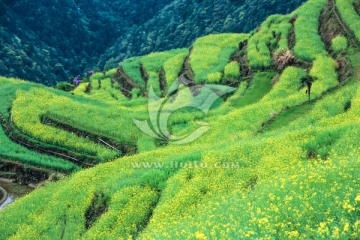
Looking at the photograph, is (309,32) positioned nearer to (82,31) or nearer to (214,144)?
(214,144)

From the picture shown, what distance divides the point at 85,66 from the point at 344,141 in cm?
17116

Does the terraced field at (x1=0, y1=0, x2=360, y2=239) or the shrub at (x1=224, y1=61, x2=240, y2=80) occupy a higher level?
the terraced field at (x1=0, y1=0, x2=360, y2=239)

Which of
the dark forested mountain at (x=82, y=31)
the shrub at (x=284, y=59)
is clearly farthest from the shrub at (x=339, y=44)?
the dark forested mountain at (x=82, y=31)

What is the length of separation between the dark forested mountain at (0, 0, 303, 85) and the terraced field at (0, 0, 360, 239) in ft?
201

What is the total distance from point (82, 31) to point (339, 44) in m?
150

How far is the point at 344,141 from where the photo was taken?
1983 centimetres

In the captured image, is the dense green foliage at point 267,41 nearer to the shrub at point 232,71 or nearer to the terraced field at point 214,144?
the terraced field at point 214,144

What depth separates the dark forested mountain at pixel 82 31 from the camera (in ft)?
483

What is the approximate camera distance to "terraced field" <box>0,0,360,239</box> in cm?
1291

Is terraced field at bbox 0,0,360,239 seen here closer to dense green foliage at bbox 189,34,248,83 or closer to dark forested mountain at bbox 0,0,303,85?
dense green foliage at bbox 189,34,248,83

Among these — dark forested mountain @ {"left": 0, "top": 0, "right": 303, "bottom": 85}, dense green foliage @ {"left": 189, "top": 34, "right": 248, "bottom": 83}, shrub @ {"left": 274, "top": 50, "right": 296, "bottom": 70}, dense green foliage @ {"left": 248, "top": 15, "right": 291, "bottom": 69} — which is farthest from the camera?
dark forested mountain @ {"left": 0, "top": 0, "right": 303, "bottom": 85}

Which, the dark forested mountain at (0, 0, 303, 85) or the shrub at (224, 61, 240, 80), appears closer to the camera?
the shrub at (224, 61, 240, 80)

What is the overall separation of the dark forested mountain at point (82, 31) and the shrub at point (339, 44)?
84.0m

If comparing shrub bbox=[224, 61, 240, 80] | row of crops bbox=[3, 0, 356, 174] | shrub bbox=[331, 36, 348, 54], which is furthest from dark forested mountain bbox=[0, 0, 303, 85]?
shrub bbox=[331, 36, 348, 54]
